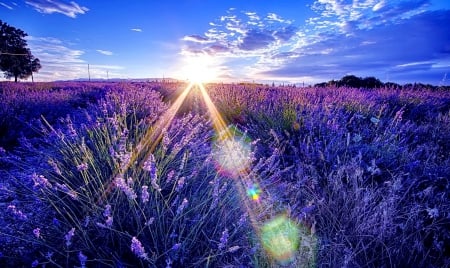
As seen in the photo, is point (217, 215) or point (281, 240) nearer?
point (281, 240)

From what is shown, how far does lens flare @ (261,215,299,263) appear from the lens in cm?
156

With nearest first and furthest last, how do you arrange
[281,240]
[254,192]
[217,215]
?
1. [281,240]
2. [217,215]
3. [254,192]

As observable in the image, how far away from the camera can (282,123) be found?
154 inches

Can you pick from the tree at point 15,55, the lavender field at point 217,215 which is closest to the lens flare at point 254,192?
the lavender field at point 217,215

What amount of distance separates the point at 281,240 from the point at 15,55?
1689 inches

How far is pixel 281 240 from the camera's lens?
1620mm

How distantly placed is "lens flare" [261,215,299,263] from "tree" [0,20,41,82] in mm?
40833

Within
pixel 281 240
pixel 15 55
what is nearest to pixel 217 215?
pixel 281 240

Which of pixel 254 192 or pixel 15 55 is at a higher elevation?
pixel 15 55

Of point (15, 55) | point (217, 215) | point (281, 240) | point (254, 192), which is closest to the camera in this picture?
point (281, 240)

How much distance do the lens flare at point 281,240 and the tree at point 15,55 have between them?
40.8m

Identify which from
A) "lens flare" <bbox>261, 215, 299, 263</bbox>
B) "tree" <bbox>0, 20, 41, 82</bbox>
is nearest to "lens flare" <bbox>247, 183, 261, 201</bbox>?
"lens flare" <bbox>261, 215, 299, 263</bbox>

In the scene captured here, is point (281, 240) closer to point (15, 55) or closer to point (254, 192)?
point (254, 192)

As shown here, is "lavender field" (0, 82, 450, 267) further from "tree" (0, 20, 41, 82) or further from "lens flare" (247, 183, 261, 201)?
"tree" (0, 20, 41, 82)
